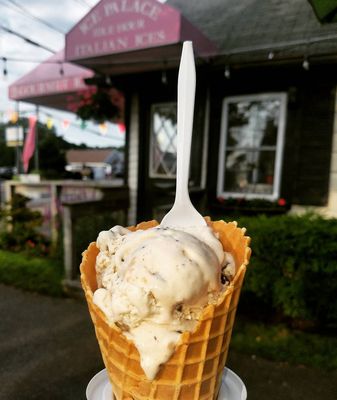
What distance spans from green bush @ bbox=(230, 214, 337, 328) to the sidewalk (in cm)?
56

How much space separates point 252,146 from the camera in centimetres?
510

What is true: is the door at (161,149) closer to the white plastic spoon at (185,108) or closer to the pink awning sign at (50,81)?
the pink awning sign at (50,81)

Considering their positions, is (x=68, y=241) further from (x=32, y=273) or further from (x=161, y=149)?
(x=161, y=149)

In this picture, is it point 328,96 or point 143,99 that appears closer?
point 328,96

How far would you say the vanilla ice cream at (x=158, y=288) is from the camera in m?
0.95

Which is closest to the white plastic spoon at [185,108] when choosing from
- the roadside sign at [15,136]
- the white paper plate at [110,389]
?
the white paper plate at [110,389]

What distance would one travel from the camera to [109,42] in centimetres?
414

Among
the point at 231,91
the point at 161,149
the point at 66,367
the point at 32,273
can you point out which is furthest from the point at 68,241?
the point at 231,91

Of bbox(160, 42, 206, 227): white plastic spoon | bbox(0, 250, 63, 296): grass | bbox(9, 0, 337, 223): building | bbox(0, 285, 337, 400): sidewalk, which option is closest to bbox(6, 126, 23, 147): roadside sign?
bbox(9, 0, 337, 223): building

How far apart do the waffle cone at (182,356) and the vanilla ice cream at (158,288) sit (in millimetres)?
45

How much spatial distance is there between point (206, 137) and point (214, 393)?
177 inches

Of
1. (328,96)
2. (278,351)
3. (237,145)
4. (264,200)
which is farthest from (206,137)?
(278,351)

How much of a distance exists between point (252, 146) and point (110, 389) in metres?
4.46

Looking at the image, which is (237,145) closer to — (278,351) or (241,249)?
(278,351)
